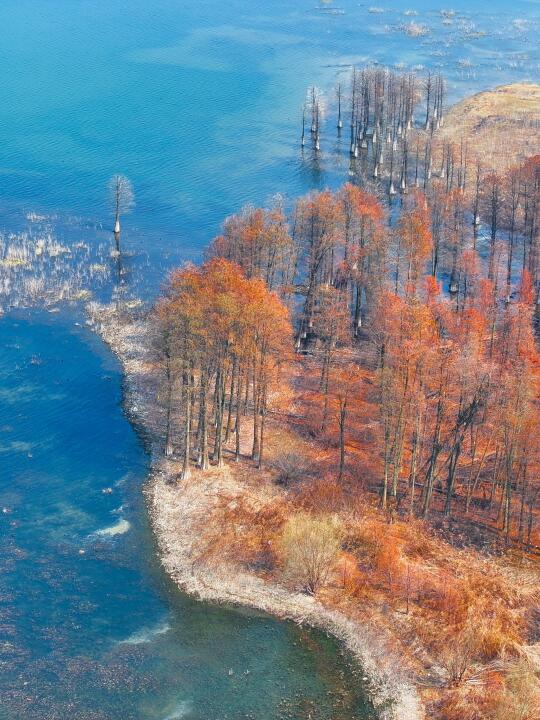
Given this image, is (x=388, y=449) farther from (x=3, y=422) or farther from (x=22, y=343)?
(x=22, y=343)

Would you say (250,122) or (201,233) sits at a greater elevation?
(250,122)

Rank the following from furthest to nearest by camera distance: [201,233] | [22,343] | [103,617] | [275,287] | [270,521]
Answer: [201,233] → [275,287] → [22,343] → [270,521] → [103,617]

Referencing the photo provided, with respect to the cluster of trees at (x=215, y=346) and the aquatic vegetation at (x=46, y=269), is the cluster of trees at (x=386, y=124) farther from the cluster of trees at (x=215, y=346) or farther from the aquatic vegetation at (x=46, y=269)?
the cluster of trees at (x=215, y=346)

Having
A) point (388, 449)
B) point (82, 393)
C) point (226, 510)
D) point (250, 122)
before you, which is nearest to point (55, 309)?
point (82, 393)

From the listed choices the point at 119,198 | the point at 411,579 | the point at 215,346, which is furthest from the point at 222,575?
the point at 119,198

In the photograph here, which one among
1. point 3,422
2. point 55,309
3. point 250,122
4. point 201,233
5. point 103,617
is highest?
point 250,122

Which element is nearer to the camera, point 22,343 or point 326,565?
point 326,565

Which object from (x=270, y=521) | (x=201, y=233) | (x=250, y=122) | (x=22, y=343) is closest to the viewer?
(x=270, y=521)
